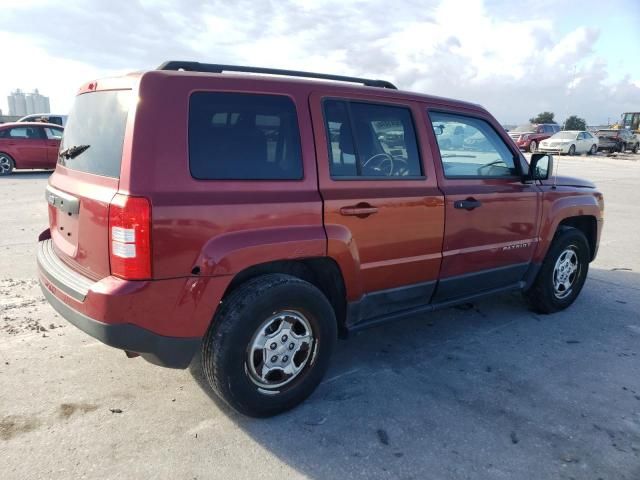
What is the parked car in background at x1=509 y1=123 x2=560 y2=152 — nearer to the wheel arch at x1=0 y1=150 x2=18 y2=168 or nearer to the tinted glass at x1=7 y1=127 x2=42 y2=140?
the tinted glass at x1=7 y1=127 x2=42 y2=140

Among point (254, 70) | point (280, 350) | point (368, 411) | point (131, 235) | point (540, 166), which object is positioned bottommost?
point (368, 411)

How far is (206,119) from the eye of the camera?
2.71 metres

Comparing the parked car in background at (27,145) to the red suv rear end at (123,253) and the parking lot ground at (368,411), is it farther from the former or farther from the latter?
the red suv rear end at (123,253)

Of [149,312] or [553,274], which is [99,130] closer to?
[149,312]

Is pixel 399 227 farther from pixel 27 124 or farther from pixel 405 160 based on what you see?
pixel 27 124

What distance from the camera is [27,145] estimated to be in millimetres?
14125

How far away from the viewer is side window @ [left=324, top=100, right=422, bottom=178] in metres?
3.20

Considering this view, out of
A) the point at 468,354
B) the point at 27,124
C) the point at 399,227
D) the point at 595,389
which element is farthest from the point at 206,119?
the point at 27,124

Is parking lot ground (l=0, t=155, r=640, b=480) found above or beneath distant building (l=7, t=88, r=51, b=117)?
beneath

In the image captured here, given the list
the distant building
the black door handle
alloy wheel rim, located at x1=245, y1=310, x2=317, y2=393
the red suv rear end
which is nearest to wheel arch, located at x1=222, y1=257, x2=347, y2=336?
alloy wheel rim, located at x1=245, y1=310, x2=317, y2=393

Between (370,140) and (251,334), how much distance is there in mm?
1490

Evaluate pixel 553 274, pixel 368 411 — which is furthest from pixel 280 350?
pixel 553 274

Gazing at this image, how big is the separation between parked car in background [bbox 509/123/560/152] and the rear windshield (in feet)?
89.7

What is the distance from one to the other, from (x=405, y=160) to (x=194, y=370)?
203 centimetres
